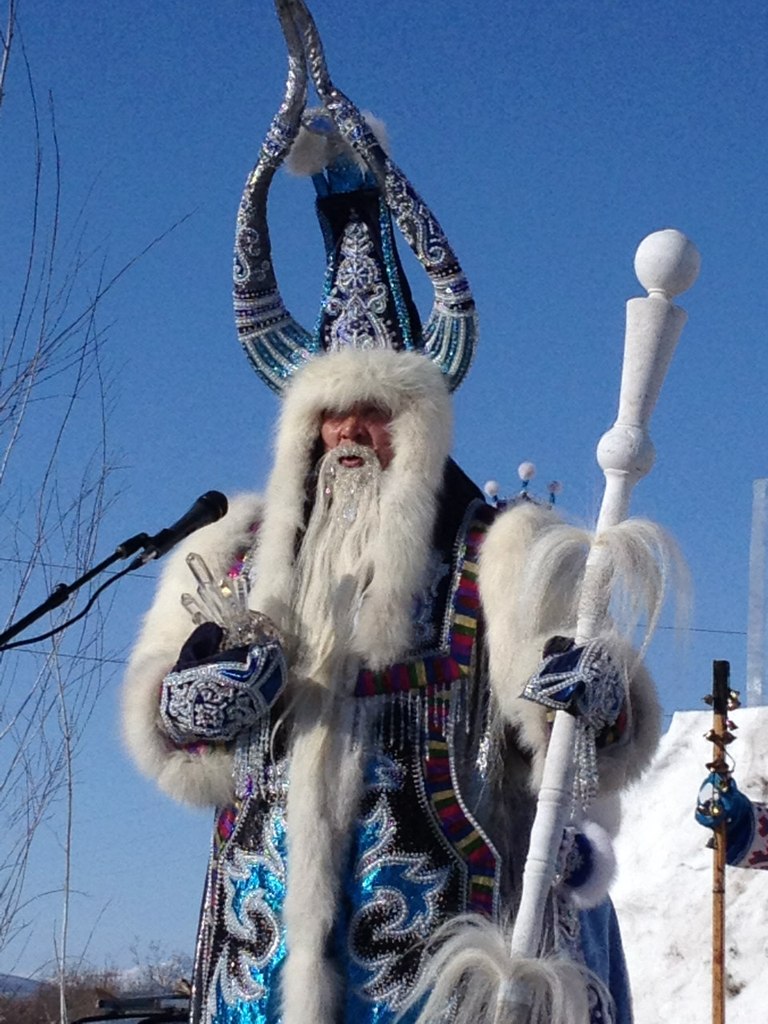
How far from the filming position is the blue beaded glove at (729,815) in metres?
5.59

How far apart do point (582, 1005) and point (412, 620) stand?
37.5 inches

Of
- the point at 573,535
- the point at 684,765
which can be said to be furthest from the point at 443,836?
the point at 684,765

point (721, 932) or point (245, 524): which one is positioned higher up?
point (245, 524)

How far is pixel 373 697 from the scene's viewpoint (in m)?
4.21

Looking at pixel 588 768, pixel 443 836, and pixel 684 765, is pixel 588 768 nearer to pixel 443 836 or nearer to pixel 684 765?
pixel 443 836

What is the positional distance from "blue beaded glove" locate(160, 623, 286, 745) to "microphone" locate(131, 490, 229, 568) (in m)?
0.32

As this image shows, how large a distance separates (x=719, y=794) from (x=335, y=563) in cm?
180

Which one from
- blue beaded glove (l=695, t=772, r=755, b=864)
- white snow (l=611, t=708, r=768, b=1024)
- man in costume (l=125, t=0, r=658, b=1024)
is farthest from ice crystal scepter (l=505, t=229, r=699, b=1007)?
white snow (l=611, t=708, r=768, b=1024)

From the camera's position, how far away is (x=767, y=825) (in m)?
5.63

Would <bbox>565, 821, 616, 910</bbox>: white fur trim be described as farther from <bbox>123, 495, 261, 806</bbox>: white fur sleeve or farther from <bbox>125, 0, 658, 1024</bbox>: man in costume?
<bbox>123, 495, 261, 806</bbox>: white fur sleeve

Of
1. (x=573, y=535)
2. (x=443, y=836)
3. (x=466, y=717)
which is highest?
(x=573, y=535)

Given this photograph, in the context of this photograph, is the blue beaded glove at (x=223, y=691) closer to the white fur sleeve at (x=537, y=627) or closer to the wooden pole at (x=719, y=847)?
the white fur sleeve at (x=537, y=627)

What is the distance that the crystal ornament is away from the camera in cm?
417

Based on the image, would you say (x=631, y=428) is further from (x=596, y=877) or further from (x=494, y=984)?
(x=494, y=984)
